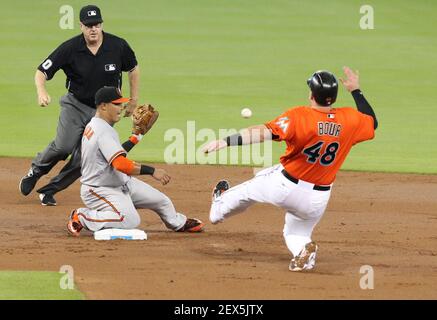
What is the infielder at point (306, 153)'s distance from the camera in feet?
28.3

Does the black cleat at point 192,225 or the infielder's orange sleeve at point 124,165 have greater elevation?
the infielder's orange sleeve at point 124,165

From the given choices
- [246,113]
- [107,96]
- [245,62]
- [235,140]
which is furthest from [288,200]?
[245,62]

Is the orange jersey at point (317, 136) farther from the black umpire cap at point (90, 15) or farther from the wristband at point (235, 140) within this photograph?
the black umpire cap at point (90, 15)

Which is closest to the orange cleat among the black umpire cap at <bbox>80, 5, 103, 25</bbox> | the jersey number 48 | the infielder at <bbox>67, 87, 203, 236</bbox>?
the infielder at <bbox>67, 87, 203, 236</bbox>

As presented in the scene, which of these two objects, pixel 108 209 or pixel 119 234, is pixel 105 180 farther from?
pixel 119 234

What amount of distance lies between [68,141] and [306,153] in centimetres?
364

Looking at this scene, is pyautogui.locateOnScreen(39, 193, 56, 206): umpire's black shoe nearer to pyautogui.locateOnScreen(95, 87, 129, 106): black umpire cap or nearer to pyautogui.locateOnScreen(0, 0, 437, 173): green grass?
pyautogui.locateOnScreen(95, 87, 129, 106): black umpire cap

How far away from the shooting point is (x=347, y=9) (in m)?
29.4

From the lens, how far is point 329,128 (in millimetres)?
8688

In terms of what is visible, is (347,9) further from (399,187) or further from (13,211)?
(13,211)

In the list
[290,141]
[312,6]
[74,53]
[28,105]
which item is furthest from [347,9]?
[290,141]

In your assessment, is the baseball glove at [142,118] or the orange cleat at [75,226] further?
the baseball glove at [142,118]

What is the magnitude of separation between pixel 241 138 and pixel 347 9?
21431 mm

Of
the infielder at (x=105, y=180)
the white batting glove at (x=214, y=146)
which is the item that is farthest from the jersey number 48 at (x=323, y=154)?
the infielder at (x=105, y=180)
